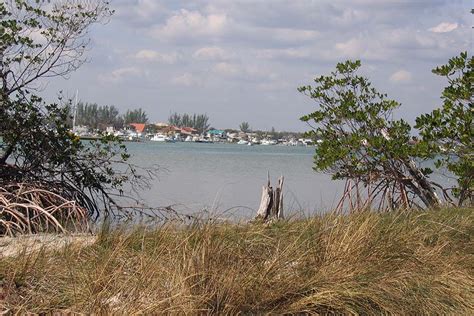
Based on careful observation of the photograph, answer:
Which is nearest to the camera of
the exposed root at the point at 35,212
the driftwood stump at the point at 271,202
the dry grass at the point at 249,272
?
the dry grass at the point at 249,272

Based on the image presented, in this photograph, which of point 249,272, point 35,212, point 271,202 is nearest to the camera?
point 249,272

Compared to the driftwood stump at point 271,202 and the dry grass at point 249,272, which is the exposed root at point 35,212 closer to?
the driftwood stump at point 271,202

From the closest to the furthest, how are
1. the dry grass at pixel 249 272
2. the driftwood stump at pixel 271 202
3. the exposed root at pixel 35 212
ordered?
the dry grass at pixel 249 272 → the exposed root at pixel 35 212 → the driftwood stump at pixel 271 202

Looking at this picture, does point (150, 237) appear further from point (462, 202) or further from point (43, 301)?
point (462, 202)

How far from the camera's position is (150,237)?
674 centimetres

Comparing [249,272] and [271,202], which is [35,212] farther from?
[249,272]

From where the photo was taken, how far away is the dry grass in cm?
508

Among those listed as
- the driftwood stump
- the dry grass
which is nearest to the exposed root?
the driftwood stump

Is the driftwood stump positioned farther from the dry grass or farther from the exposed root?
the dry grass

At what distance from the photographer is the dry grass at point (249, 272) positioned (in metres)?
5.08

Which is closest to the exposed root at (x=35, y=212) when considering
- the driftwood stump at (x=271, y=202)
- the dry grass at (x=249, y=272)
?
the driftwood stump at (x=271, y=202)

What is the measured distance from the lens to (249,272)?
574 centimetres

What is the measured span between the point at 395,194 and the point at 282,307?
769cm

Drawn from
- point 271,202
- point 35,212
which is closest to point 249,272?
point 271,202
